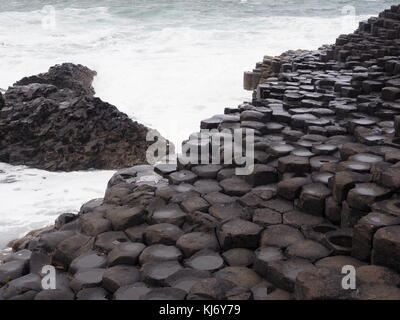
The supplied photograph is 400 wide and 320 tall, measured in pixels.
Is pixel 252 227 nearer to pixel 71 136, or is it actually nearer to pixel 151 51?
pixel 71 136

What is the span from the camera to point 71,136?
244 inches

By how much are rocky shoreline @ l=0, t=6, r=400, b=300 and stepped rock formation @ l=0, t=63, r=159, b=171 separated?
2023 millimetres

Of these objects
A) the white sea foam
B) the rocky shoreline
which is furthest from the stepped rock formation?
the rocky shoreline

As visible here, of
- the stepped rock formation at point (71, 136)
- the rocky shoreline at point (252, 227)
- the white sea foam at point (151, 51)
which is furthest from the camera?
the stepped rock formation at point (71, 136)

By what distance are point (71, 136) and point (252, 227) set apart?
3897mm

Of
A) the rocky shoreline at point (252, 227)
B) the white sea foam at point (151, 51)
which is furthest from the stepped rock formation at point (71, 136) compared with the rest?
the rocky shoreline at point (252, 227)

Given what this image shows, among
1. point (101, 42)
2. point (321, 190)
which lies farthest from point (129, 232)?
point (101, 42)

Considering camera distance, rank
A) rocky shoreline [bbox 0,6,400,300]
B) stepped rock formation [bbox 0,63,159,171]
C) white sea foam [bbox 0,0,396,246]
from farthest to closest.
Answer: stepped rock formation [bbox 0,63,159,171]
white sea foam [bbox 0,0,396,246]
rocky shoreline [bbox 0,6,400,300]

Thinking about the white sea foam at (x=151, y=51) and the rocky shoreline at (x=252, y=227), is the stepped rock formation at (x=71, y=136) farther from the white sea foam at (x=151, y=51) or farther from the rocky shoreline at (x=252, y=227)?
the rocky shoreline at (x=252, y=227)

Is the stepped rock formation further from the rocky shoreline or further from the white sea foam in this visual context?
the rocky shoreline

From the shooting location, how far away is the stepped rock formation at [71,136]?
6.16 m

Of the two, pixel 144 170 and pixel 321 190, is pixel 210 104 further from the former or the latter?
pixel 321 190

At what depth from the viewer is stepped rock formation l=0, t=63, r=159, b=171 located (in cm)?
616

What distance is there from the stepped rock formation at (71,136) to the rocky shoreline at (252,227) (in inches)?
79.7
